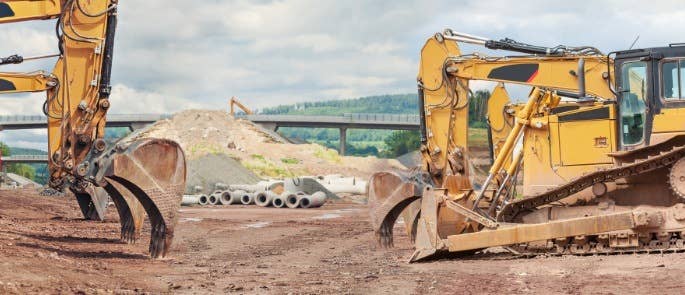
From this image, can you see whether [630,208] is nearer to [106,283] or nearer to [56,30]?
[106,283]

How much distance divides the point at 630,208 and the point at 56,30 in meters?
11.0

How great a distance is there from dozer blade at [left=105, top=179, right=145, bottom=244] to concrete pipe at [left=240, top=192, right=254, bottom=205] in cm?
2807

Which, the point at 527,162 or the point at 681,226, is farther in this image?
the point at 527,162

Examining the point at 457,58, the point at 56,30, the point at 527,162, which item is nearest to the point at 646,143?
the point at 527,162

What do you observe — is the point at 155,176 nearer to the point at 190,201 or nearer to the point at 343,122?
the point at 190,201

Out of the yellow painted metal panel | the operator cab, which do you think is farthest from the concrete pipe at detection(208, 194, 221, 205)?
the operator cab

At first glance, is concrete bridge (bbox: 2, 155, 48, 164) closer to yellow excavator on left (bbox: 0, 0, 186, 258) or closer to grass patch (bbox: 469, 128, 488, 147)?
grass patch (bbox: 469, 128, 488, 147)

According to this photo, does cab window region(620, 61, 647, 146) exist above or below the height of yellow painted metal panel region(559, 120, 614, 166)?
above

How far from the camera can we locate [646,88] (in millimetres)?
16453

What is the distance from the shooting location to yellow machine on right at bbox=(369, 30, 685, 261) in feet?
52.4

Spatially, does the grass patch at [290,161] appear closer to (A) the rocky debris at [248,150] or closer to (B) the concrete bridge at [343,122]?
(A) the rocky debris at [248,150]

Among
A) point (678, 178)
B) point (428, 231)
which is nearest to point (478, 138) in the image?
point (428, 231)

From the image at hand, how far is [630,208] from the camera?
16.4 metres

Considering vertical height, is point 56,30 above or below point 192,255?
above
